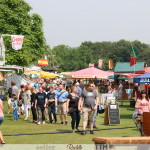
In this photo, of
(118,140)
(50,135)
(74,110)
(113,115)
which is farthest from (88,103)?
(118,140)


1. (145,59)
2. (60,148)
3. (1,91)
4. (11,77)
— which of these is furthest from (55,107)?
(145,59)

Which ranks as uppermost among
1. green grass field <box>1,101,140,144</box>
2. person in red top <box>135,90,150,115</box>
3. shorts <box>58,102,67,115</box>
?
person in red top <box>135,90,150,115</box>

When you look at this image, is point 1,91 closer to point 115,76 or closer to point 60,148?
point 115,76

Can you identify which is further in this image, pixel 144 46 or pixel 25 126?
pixel 144 46

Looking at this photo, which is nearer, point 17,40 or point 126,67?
point 17,40

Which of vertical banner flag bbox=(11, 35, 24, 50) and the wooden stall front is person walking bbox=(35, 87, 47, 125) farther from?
vertical banner flag bbox=(11, 35, 24, 50)

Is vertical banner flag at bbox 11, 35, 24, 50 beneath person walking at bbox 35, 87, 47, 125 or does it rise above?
above

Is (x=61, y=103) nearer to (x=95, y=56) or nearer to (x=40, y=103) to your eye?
(x=40, y=103)

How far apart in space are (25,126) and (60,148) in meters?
7.12

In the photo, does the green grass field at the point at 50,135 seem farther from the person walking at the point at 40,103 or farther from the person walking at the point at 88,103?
the person walking at the point at 88,103

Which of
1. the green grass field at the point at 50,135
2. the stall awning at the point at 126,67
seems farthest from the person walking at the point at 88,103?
the stall awning at the point at 126,67

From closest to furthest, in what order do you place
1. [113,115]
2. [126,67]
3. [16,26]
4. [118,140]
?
[118,140]
[113,115]
[16,26]
[126,67]

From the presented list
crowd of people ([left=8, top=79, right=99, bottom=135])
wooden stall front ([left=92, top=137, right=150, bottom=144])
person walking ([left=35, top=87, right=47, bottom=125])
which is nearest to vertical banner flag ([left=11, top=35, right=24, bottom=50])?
crowd of people ([left=8, top=79, right=99, bottom=135])

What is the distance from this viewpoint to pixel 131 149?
33.7 feet
